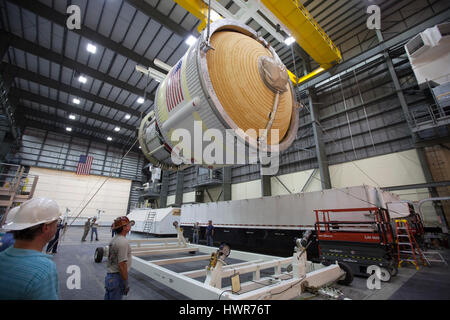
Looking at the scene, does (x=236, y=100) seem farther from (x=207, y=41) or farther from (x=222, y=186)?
(x=222, y=186)

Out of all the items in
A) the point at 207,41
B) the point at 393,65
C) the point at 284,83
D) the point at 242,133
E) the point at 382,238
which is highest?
the point at 393,65

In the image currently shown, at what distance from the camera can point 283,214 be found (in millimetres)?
7539

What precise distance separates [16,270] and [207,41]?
1923mm

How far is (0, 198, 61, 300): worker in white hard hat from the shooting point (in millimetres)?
899

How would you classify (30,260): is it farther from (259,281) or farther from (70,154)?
(70,154)

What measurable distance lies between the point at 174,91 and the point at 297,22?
7.84m

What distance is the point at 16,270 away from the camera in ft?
3.10

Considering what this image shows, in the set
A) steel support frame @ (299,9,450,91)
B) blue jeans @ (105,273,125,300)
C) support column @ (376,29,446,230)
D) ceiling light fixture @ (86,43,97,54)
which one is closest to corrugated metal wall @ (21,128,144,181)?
ceiling light fixture @ (86,43,97,54)

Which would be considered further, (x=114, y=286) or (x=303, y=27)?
(x=303, y=27)

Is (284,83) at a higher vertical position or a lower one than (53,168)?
lower

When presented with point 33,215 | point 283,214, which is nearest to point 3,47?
point 33,215

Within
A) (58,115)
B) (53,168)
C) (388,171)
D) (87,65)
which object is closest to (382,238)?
(388,171)

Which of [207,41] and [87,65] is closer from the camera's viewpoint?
[207,41]

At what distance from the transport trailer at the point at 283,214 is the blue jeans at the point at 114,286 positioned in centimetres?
602
